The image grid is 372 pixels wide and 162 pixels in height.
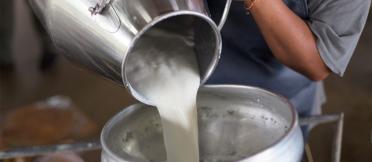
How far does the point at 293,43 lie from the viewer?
814 millimetres

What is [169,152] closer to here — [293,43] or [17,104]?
[293,43]

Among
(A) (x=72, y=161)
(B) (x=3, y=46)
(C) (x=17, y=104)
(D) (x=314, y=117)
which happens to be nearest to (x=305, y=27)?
(D) (x=314, y=117)

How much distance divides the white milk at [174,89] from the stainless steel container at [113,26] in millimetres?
28

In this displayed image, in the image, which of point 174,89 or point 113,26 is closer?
point 113,26

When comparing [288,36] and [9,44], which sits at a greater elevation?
[288,36]

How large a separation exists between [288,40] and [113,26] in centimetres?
33

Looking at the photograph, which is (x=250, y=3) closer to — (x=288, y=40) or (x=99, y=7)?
(x=288, y=40)

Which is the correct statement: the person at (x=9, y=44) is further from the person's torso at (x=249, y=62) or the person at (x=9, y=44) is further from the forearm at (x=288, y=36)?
the forearm at (x=288, y=36)

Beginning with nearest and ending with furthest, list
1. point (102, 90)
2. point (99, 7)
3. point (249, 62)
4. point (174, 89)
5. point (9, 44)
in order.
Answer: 1. point (99, 7)
2. point (174, 89)
3. point (249, 62)
4. point (102, 90)
5. point (9, 44)

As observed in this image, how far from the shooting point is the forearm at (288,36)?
30.9 inches


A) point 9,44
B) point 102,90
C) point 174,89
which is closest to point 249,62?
point 174,89

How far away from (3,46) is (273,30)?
1827 mm

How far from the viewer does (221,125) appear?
0.79 metres

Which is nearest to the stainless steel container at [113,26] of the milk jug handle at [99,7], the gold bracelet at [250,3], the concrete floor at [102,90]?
the milk jug handle at [99,7]
